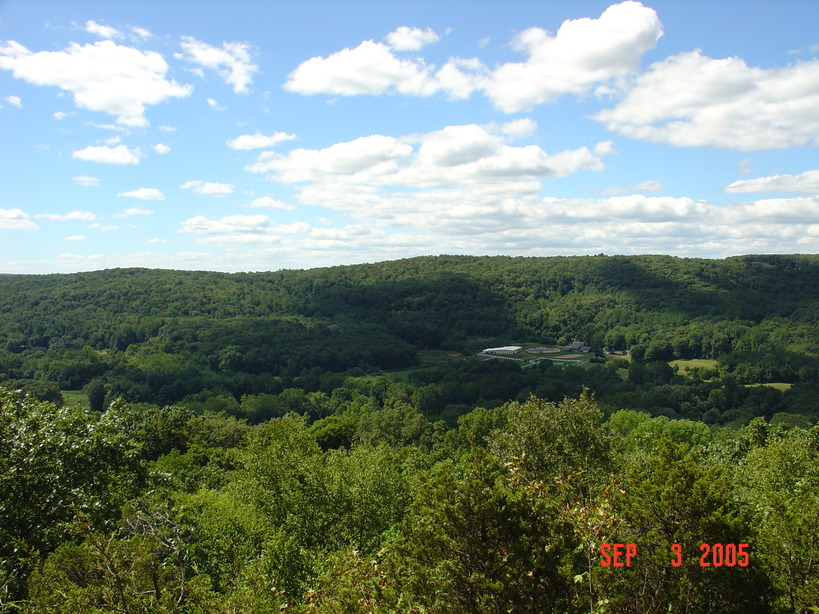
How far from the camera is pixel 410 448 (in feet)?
169

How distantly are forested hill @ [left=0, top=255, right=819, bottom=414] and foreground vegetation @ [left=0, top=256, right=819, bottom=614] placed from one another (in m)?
0.83

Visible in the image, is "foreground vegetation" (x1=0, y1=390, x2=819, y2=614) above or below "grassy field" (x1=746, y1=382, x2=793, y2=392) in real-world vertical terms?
above

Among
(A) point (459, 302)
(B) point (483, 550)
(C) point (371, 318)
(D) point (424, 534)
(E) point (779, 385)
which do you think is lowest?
(E) point (779, 385)

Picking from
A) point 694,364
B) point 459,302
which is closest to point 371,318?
point 459,302

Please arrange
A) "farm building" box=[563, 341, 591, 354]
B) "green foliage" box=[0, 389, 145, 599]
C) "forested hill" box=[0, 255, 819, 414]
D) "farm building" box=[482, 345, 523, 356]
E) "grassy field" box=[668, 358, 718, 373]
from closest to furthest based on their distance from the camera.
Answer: "green foliage" box=[0, 389, 145, 599] < "forested hill" box=[0, 255, 819, 414] < "grassy field" box=[668, 358, 718, 373] < "farm building" box=[482, 345, 523, 356] < "farm building" box=[563, 341, 591, 354]

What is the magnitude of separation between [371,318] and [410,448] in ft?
383

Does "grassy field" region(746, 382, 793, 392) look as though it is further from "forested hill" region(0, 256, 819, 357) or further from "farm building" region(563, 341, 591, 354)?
"farm building" region(563, 341, 591, 354)

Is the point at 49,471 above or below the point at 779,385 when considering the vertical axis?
above

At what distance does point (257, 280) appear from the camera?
197m

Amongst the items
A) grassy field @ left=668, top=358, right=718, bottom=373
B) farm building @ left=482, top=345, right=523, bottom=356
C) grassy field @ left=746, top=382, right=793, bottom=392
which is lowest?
grassy field @ left=746, top=382, right=793, bottom=392

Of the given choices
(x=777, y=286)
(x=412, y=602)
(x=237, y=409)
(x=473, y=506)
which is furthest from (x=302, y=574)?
(x=777, y=286)

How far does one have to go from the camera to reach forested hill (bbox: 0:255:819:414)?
115750 millimetres
